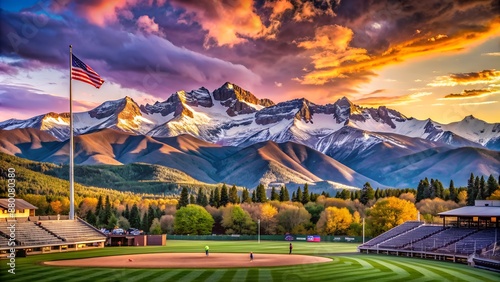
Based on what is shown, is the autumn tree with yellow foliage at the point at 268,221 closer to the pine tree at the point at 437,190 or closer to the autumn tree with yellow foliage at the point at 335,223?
the autumn tree with yellow foliage at the point at 335,223

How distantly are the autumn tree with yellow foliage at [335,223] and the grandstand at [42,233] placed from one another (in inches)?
2321

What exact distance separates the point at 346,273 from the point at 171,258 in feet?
92.5

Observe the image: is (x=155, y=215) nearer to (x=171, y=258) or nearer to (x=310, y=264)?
(x=171, y=258)

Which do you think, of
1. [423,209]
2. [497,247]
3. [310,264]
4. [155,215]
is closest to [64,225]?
[310,264]

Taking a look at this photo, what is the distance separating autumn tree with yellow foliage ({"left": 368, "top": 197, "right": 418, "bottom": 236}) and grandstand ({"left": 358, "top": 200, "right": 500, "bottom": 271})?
21571mm

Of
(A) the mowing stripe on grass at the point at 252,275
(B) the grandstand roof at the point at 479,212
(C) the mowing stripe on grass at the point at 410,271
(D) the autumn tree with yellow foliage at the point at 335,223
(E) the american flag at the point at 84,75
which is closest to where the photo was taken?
(A) the mowing stripe on grass at the point at 252,275

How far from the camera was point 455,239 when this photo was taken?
79188 mm

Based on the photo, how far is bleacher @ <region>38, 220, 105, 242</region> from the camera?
90.6 metres

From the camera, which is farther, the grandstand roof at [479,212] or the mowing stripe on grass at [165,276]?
the grandstand roof at [479,212]

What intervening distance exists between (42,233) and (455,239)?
5808cm

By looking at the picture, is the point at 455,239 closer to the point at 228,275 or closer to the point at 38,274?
the point at 228,275

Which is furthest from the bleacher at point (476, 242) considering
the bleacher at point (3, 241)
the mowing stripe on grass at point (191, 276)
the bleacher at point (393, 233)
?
the bleacher at point (3, 241)

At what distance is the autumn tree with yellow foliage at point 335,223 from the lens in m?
139

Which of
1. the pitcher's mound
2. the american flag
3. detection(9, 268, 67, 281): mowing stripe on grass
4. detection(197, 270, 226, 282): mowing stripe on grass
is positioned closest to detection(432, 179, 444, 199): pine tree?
the pitcher's mound
